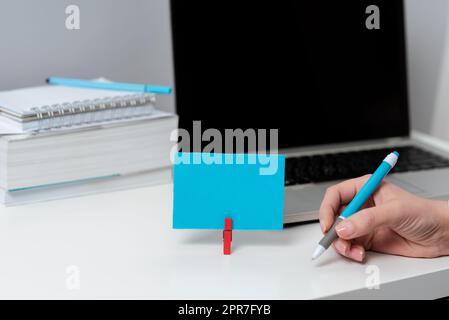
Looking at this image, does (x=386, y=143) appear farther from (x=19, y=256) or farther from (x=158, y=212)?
(x=19, y=256)

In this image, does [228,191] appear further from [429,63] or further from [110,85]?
[429,63]

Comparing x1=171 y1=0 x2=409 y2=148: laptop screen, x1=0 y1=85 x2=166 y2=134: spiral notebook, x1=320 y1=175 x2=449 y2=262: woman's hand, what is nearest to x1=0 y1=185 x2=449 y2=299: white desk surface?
x1=320 y1=175 x2=449 y2=262: woman's hand

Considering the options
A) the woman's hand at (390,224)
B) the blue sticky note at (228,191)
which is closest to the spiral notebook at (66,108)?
the blue sticky note at (228,191)

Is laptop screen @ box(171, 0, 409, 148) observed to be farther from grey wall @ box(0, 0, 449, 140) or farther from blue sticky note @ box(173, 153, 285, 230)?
blue sticky note @ box(173, 153, 285, 230)

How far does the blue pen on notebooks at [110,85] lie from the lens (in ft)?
3.14

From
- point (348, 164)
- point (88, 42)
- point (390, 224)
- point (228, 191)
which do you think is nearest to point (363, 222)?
point (390, 224)

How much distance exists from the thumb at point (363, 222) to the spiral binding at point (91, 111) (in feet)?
1.43

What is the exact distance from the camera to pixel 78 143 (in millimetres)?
877

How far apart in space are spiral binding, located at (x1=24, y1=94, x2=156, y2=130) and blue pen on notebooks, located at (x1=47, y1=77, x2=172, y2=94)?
0.02m

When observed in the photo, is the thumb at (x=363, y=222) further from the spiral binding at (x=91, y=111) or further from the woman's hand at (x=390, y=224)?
the spiral binding at (x=91, y=111)

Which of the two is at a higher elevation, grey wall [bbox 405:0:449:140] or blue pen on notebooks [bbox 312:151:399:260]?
grey wall [bbox 405:0:449:140]

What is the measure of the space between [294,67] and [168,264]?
548mm

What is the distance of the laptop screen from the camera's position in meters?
1.01

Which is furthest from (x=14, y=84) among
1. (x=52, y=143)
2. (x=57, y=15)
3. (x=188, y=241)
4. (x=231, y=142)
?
(x=188, y=241)
